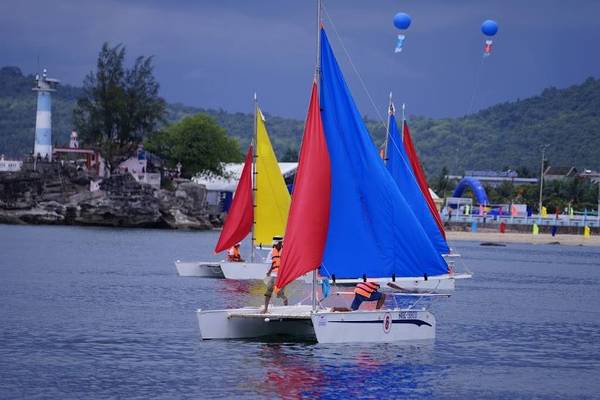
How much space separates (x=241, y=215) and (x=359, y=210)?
21654 mm

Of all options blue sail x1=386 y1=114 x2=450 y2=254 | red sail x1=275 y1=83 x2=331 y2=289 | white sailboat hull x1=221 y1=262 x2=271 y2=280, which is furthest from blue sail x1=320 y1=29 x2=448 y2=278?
white sailboat hull x1=221 y1=262 x2=271 y2=280

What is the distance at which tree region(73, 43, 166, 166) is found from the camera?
12369cm

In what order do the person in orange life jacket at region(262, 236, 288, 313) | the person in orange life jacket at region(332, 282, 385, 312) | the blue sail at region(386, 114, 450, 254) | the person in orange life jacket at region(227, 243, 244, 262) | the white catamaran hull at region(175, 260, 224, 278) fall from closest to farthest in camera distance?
the person in orange life jacket at region(262, 236, 288, 313)
the person in orange life jacket at region(332, 282, 385, 312)
the blue sail at region(386, 114, 450, 254)
the person in orange life jacket at region(227, 243, 244, 262)
the white catamaran hull at region(175, 260, 224, 278)

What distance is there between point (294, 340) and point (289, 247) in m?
3.34

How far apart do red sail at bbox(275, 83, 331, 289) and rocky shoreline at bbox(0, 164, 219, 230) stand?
7944 cm

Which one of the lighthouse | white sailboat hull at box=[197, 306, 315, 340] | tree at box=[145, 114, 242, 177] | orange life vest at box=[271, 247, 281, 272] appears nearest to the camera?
white sailboat hull at box=[197, 306, 315, 340]

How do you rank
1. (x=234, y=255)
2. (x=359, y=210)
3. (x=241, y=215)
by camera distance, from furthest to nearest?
(x=234, y=255) < (x=241, y=215) < (x=359, y=210)

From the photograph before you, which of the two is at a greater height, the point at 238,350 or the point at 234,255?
the point at 234,255

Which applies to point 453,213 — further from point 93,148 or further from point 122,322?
point 122,322

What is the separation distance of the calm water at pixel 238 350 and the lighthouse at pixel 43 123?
6632 cm

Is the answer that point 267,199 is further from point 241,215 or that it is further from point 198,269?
point 198,269

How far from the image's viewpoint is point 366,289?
97.6 feet

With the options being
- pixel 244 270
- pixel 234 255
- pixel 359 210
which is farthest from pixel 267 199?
pixel 359 210

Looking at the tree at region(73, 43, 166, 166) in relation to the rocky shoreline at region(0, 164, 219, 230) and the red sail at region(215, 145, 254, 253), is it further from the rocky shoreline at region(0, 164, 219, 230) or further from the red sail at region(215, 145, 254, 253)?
the red sail at region(215, 145, 254, 253)
